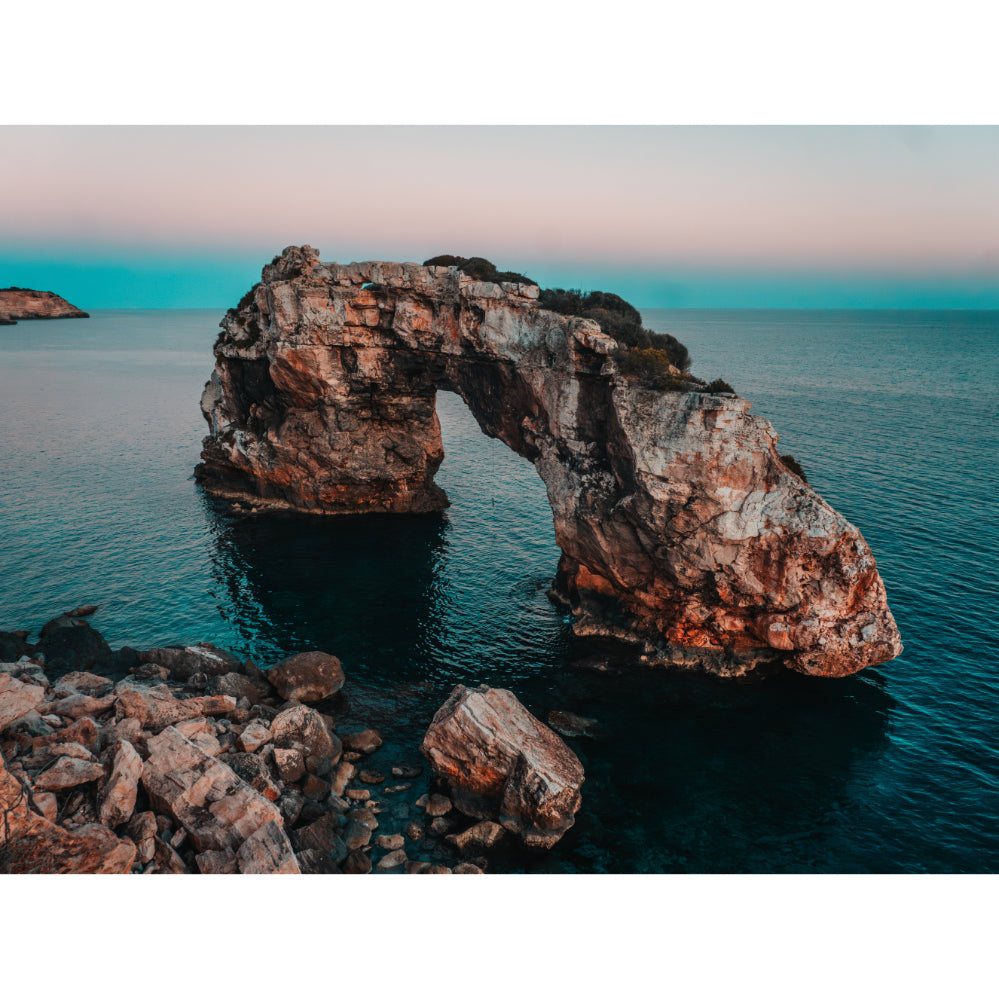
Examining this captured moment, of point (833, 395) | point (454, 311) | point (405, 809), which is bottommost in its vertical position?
point (405, 809)

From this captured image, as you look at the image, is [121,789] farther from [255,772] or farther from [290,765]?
[290,765]

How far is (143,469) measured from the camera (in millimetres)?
77188

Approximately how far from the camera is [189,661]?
117 feet

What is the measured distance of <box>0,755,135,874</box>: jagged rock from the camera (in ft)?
63.4

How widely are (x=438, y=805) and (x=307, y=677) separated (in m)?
11.5

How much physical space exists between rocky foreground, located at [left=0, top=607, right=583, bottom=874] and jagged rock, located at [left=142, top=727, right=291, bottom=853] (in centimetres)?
5

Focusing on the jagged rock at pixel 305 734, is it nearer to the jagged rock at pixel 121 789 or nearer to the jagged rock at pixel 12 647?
the jagged rock at pixel 121 789

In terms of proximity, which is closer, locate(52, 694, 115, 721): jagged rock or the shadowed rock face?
locate(52, 694, 115, 721): jagged rock

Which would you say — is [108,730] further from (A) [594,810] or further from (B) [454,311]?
(B) [454,311]

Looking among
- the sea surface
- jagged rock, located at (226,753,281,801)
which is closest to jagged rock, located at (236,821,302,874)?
jagged rock, located at (226,753,281,801)

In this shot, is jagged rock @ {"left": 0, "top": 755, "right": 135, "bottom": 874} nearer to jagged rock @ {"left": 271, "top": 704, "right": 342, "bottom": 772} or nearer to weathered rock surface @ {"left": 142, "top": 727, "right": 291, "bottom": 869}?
weathered rock surface @ {"left": 142, "top": 727, "right": 291, "bottom": 869}

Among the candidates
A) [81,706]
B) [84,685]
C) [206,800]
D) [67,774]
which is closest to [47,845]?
[67,774]

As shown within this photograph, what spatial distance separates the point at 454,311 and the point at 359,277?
375 inches
